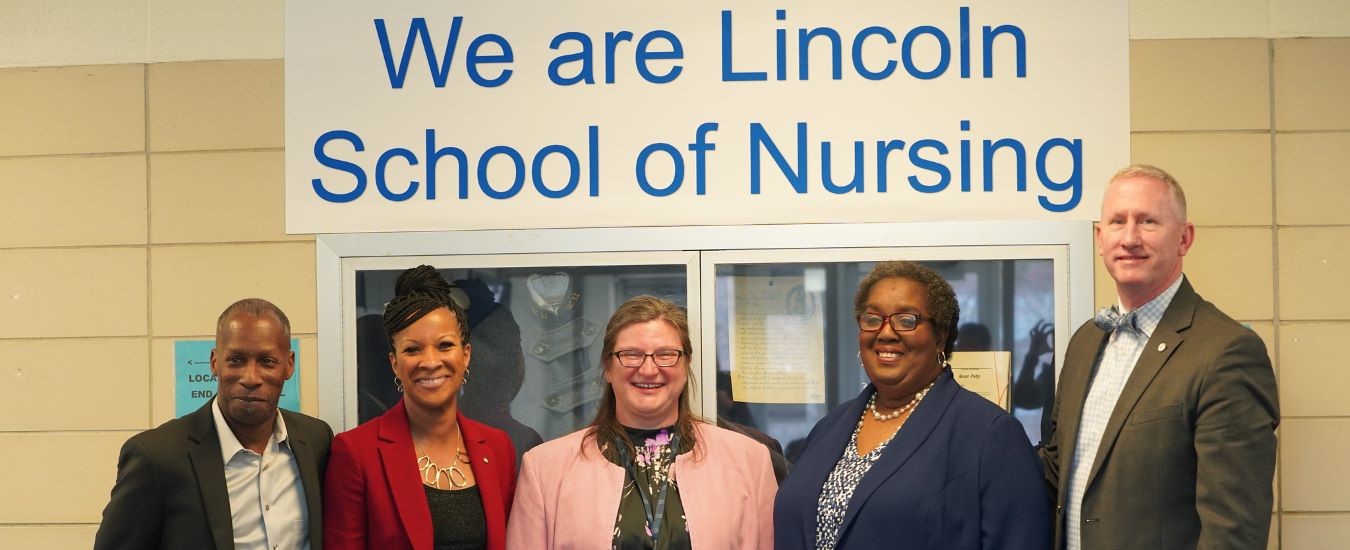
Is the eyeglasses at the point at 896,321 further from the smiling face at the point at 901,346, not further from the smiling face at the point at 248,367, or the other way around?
the smiling face at the point at 248,367

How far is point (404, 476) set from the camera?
9.59 feet

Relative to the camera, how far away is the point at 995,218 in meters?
3.44

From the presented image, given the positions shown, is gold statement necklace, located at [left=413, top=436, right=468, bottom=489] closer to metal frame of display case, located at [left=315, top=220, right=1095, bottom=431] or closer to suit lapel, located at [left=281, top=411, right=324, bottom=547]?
suit lapel, located at [left=281, top=411, right=324, bottom=547]

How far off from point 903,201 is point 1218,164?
3.32 ft

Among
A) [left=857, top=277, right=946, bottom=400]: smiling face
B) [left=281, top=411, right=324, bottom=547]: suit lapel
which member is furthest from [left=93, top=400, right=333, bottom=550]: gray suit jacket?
[left=857, top=277, right=946, bottom=400]: smiling face

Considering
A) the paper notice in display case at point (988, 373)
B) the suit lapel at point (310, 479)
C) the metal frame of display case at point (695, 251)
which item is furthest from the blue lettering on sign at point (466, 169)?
the paper notice in display case at point (988, 373)

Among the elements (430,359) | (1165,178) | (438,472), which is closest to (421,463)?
(438,472)

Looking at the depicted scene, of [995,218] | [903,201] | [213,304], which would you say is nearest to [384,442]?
[213,304]

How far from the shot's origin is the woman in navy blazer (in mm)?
2615

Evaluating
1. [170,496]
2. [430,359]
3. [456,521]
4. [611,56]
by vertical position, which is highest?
[611,56]

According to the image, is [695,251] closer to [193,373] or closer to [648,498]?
[648,498]

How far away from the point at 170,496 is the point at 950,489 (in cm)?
198

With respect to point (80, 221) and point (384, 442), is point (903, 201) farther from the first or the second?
point (80, 221)

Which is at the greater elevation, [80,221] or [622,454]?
[80,221]
